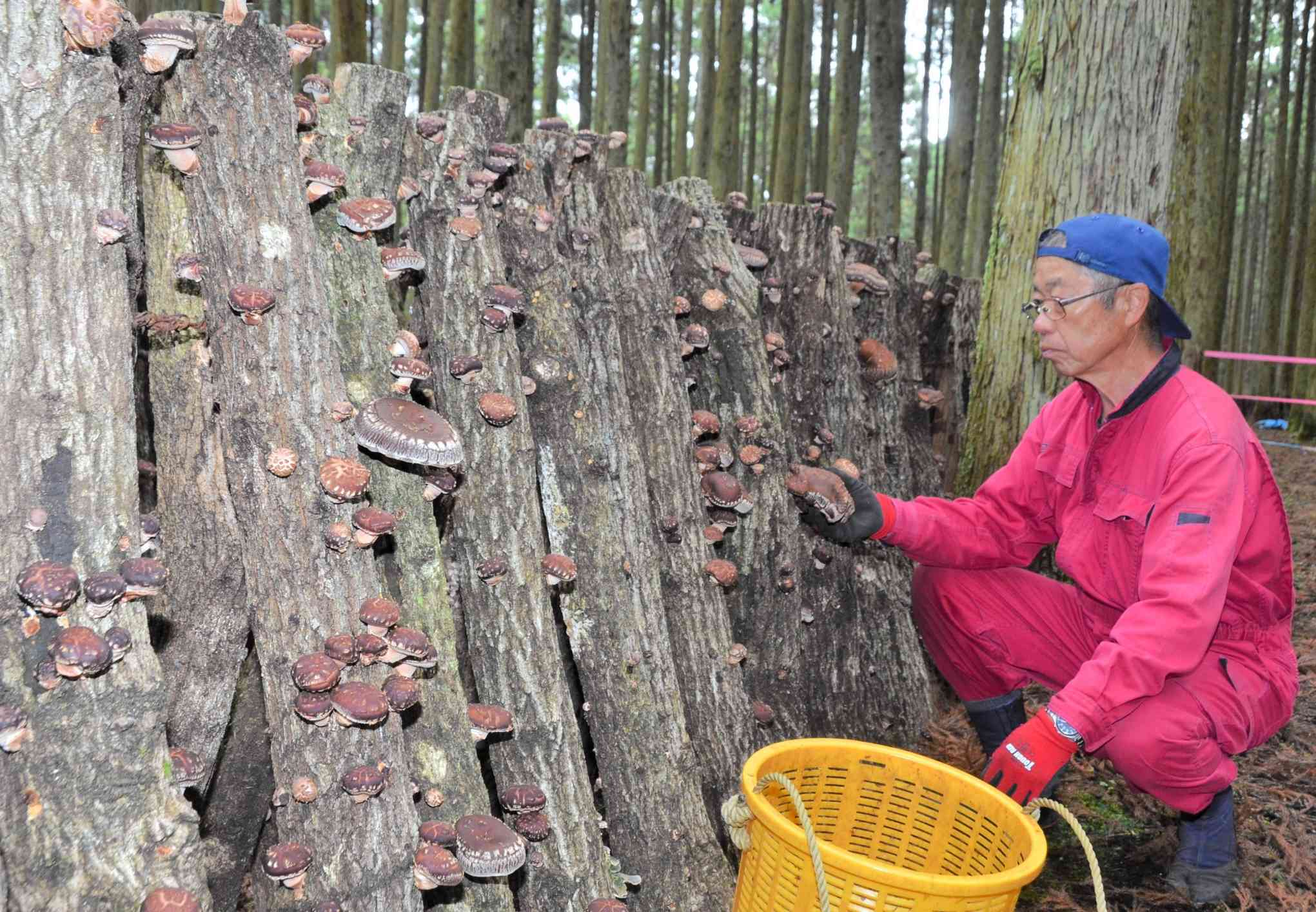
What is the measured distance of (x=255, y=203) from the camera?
2.64 meters

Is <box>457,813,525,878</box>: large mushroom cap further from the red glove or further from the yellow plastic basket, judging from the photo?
the red glove

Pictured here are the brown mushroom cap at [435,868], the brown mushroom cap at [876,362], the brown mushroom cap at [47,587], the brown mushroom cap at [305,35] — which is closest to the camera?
the brown mushroom cap at [47,587]

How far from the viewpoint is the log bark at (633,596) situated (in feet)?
10.1

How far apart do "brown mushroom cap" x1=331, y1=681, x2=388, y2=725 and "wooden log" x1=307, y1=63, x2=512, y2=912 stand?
11.3 inches

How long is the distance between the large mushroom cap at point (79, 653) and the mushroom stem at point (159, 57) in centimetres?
150

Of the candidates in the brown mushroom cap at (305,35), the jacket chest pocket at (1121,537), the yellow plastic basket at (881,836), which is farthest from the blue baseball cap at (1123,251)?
the brown mushroom cap at (305,35)

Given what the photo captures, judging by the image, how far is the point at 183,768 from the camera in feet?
7.88

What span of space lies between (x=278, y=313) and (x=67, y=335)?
1.67ft

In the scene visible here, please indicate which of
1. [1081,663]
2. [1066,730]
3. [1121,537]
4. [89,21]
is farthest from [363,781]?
[1081,663]

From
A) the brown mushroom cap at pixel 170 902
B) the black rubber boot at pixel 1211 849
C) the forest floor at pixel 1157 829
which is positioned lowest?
the forest floor at pixel 1157 829

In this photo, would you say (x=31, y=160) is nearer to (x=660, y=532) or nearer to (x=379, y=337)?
(x=379, y=337)

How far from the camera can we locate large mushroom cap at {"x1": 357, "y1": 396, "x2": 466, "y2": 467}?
2.62 m

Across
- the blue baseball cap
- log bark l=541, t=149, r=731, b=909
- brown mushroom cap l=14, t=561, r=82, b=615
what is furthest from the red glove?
brown mushroom cap l=14, t=561, r=82, b=615

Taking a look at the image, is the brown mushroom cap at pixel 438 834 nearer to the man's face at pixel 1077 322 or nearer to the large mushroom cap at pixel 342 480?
the large mushroom cap at pixel 342 480
